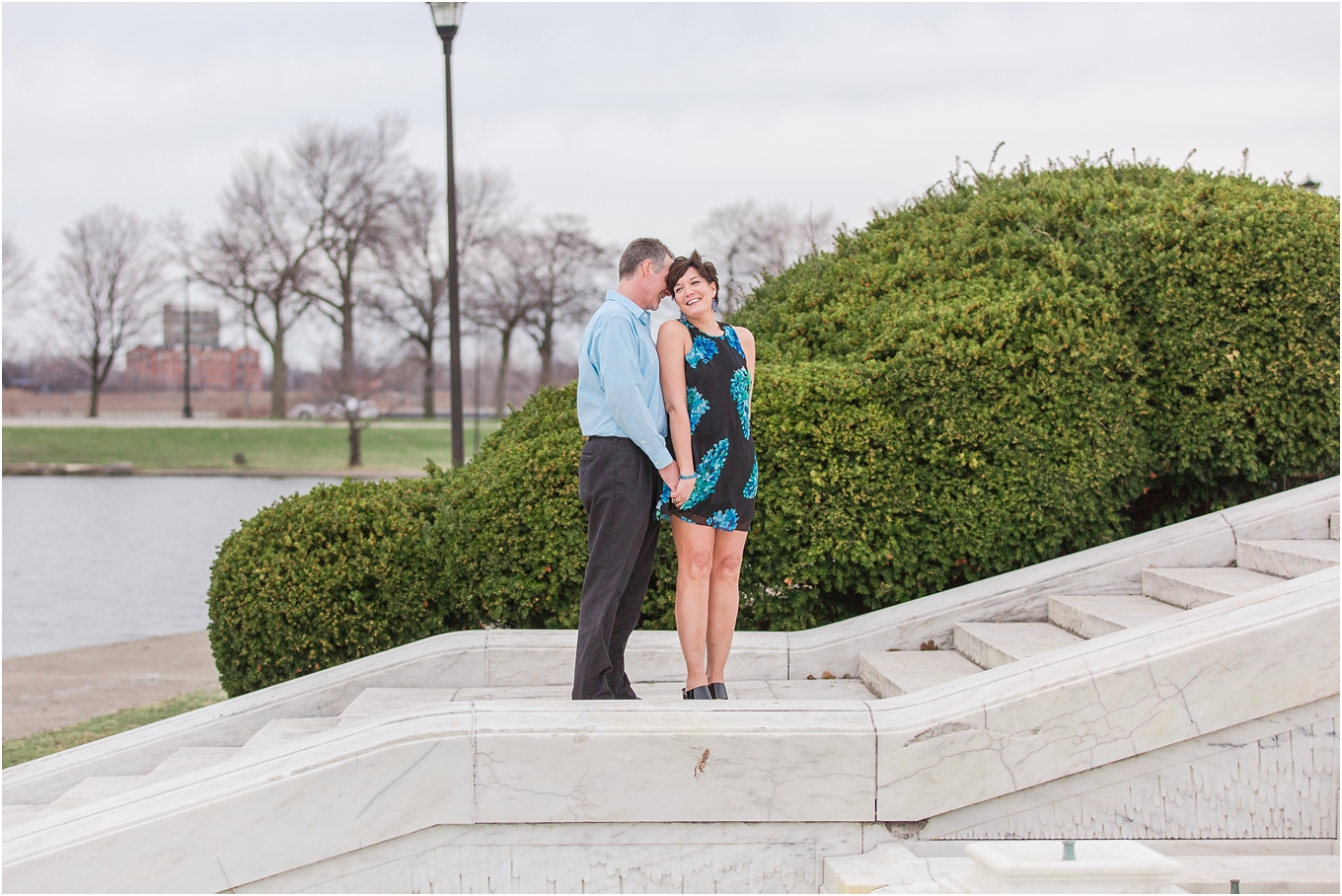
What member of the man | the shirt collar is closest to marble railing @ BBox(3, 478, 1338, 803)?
the man

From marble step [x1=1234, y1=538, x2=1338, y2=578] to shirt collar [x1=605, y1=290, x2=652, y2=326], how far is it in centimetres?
335

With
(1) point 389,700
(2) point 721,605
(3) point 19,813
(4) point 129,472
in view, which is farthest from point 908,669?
(4) point 129,472

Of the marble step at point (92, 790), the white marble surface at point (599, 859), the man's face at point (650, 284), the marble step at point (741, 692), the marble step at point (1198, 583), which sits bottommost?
the marble step at point (92, 790)

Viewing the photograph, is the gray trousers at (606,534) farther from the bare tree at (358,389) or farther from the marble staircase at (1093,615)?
the bare tree at (358,389)

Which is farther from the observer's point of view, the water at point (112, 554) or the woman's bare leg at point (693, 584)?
the water at point (112, 554)

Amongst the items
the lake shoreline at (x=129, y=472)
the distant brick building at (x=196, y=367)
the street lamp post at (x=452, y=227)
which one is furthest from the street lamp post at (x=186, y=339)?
the street lamp post at (x=452, y=227)

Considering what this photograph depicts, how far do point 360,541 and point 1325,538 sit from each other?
17.4ft

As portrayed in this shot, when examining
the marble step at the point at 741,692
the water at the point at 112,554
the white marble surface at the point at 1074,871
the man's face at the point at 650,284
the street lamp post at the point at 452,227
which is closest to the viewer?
the white marble surface at the point at 1074,871

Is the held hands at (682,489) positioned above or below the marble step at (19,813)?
above

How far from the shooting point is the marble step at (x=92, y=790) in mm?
4676

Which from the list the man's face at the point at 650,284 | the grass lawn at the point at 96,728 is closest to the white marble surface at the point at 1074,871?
the man's face at the point at 650,284

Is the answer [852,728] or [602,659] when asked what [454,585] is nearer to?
[602,659]

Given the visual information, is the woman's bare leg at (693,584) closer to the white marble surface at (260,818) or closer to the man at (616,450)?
the man at (616,450)

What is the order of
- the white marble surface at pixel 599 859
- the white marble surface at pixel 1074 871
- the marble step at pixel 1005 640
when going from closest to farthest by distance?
the white marble surface at pixel 1074 871
the white marble surface at pixel 599 859
the marble step at pixel 1005 640
